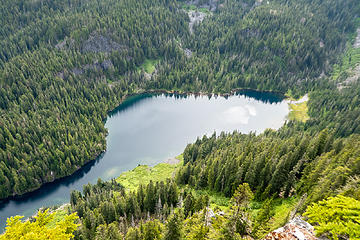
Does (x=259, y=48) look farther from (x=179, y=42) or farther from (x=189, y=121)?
(x=189, y=121)

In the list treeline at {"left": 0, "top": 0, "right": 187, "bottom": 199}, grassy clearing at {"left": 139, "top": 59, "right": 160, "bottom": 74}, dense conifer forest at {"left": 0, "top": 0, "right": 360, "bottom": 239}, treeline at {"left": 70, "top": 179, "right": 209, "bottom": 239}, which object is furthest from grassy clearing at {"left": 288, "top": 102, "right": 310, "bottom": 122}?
treeline at {"left": 0, "top": 0, "right": 187, "bottom": 199}

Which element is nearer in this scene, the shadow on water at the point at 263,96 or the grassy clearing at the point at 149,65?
the shadow on water at the point at 263,96

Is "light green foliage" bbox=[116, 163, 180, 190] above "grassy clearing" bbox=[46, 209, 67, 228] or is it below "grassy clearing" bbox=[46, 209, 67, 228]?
below

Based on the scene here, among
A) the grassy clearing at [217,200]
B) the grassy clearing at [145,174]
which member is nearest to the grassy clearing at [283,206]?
the grassy clearing at [217,200]

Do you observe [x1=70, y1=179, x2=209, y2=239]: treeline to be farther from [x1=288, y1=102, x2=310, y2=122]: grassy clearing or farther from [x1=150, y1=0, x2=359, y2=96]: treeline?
[x1=150, y1=0, x2=359, y2=96]: treeline

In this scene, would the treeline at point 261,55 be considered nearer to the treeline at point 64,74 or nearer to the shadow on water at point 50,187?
the treeline at point 64,74

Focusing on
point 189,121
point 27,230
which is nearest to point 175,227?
point 27,230

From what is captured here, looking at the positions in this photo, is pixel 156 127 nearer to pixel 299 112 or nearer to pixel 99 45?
pixel 99 45
